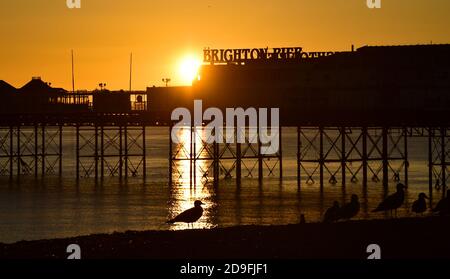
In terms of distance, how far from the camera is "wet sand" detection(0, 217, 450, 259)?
23.3m

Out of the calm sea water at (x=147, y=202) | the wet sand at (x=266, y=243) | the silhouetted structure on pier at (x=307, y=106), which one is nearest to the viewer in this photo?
the wet sand at (x=266, y=243)

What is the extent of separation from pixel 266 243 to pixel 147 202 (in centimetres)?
2717

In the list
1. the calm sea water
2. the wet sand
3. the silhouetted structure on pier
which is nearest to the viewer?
the wet sand

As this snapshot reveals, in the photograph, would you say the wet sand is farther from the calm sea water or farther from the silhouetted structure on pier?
the silhouetted structure on pier

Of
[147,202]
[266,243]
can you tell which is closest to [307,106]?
[147,202]

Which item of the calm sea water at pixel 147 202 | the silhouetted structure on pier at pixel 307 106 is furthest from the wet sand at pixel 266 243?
the silhouetted structure on pier at pixel 307 106

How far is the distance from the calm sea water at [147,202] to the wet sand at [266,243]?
37.4 ft

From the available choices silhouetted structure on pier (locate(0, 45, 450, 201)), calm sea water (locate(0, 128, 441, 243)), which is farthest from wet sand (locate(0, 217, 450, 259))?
silhouetted structure on pier (locate(0, 45, 450, 201))

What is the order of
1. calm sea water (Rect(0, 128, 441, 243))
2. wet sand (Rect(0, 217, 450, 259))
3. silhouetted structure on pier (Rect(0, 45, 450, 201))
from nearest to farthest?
wet sand (Rect(0, 217, 450, 259)) < calm sea water (Rect(0, 128, 441, 243)) < silhouetted structure on pier (Rect(0, 45, 450, 201))

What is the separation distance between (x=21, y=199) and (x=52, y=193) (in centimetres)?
439

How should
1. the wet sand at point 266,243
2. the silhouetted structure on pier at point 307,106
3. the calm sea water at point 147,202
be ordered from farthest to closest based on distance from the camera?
1. the silhouetted structure on pier at point 307,106
2. the calm sea water at point 147,202
3. the wet sand at point 266,243

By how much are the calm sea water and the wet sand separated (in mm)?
11396

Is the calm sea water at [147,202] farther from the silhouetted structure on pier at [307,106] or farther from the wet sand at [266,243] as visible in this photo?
the wet sand at [266,243]

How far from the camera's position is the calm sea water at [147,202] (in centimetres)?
4112
